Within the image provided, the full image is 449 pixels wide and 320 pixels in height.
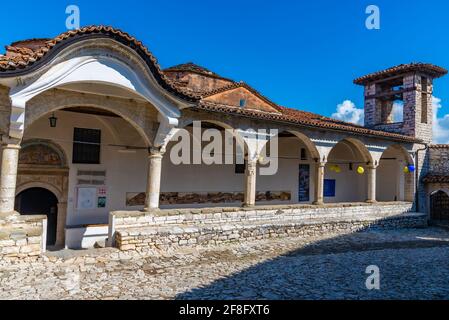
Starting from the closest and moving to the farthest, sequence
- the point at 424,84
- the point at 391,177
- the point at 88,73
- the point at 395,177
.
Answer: the point at 88,73 → the point at 424,84 → the point at 395,177 → the point at 391,177

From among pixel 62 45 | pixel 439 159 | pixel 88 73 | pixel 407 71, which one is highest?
pixel 407 71

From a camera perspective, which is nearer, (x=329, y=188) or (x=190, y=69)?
(x=190, y=69)

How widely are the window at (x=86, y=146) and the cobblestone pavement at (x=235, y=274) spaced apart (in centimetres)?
392

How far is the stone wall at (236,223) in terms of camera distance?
792cm

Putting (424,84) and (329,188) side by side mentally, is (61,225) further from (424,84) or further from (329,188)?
(424,84)

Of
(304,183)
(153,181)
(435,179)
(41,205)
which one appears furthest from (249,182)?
(435,179)

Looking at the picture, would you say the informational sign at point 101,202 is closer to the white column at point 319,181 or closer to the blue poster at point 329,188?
the white column at point 319,181

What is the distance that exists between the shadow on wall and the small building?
294cm

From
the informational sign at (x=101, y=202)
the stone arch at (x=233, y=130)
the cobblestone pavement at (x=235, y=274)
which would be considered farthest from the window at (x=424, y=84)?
the informational sign at (x=101, y=202)

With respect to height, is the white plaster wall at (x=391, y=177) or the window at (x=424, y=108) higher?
the window at (x=424, y=108)

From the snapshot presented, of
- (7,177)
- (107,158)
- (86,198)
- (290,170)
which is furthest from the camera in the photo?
(290,170)

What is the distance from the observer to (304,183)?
50.0 feet

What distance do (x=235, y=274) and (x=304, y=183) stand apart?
31.1 feet

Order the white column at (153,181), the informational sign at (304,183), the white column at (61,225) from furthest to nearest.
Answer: the informational sign at (304,183), the white column at (61,225), the white column at (153,181)
